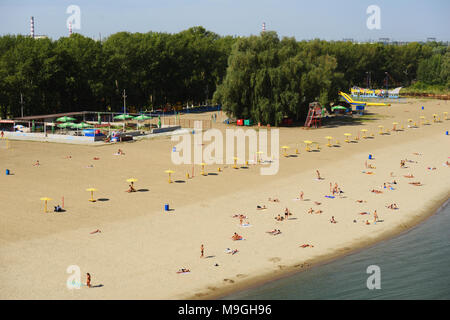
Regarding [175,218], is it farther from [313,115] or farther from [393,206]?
[313,115]

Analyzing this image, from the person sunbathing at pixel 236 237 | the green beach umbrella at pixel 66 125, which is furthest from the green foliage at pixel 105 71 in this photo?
the person sunbathing at pixel 236 237

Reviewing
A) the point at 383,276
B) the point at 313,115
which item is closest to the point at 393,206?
the point at 383,276

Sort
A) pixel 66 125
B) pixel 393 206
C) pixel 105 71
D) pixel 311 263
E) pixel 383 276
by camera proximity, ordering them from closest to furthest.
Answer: pixel 383 276 → pixel 311 263 → pixel 393 206 → pixel 66 125 → pixel 105 71

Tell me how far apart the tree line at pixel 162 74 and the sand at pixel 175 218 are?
22688 millimetres

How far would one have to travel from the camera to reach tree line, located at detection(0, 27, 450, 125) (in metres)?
83.3

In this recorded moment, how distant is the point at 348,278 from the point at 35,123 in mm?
57748

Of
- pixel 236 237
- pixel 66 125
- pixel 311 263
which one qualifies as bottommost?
pixel 311 263

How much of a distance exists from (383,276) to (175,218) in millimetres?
14555

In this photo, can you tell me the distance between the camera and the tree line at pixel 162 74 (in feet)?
273

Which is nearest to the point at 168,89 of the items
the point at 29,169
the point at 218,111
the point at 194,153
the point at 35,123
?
the point at 218,111

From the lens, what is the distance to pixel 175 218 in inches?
1507

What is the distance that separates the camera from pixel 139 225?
36625 millimetres

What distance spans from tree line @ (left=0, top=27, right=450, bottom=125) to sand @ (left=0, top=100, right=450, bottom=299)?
74.4 ft

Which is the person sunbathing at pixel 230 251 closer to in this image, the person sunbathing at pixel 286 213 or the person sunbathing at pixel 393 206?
the person sunbathing at pixel 286 213
